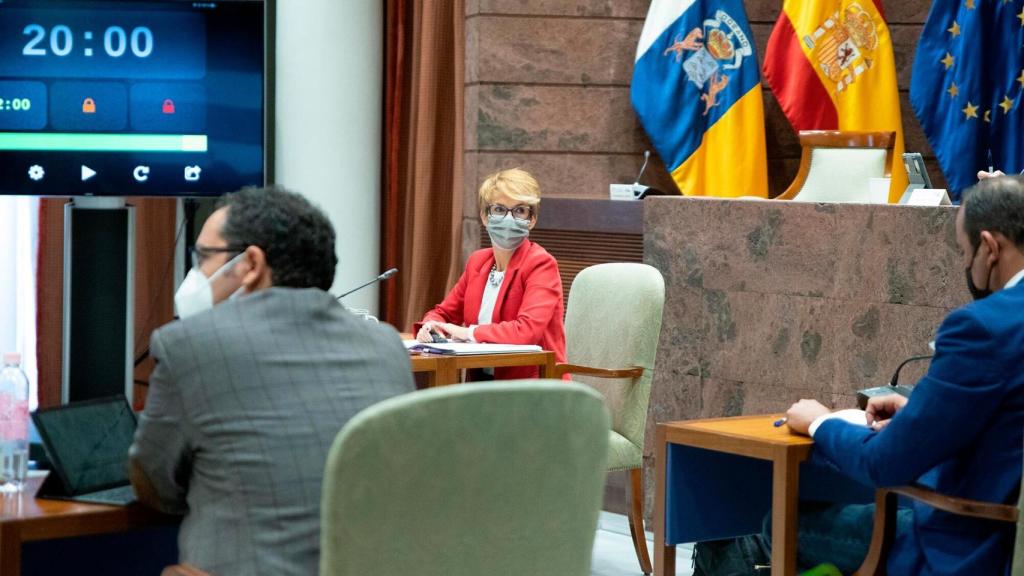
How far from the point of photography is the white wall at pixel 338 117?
5434mm

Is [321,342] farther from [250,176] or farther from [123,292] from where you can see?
[250,176]

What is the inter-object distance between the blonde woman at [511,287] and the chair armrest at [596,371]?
0.18 feet

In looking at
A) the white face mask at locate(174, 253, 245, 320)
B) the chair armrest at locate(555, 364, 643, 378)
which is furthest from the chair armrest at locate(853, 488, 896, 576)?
the chair armrest at locate(555, 364, 643, 378)

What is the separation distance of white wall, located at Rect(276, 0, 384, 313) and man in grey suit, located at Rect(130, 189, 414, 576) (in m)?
3.35

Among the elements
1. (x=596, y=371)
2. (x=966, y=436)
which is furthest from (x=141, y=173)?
(x=966, y=436)

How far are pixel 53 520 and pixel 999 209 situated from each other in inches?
65.8

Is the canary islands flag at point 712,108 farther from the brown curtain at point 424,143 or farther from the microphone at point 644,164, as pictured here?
the brown curtain at point 424,143

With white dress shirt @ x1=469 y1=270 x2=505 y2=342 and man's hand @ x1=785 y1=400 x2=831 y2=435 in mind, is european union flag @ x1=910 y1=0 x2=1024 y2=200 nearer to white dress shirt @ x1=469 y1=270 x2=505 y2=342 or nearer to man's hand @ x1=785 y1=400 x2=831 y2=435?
white dress shirt @ x1=469 y1=270 x2=505 y2=342

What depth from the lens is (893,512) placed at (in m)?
2.55

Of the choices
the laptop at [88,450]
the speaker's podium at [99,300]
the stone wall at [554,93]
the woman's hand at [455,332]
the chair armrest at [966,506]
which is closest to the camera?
the laptop at [88,450]

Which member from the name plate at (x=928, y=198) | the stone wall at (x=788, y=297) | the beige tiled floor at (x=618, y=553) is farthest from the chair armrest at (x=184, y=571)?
the name plate at (x=928, y=198)

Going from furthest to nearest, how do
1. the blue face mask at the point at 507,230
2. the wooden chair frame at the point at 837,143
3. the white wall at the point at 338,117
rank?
1. the white wall at the point at 338,117
2. the wooden chair frame at the point at 837,143
3. the blue face mask at the point at 507,230

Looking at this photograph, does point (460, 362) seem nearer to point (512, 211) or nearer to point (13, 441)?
point (512, 211)

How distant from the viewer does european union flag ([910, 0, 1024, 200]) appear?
5320 mm
